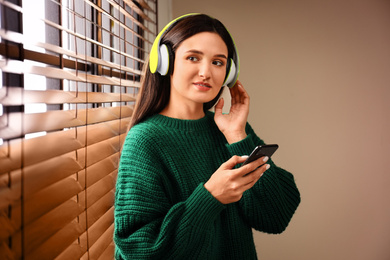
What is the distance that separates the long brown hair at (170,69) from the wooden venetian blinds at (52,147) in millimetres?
121

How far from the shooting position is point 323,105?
2262 millimetres

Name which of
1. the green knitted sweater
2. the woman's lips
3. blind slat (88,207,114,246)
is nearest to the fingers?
the green knitted sweater

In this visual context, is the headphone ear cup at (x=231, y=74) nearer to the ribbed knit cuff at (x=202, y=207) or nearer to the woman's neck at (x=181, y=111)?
the woman's neck at (x=181, y=111)

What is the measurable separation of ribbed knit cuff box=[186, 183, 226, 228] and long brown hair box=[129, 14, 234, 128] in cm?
35

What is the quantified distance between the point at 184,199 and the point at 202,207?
0.10m

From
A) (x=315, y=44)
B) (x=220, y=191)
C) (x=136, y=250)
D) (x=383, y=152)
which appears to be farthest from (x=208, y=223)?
(x=383, y=152)

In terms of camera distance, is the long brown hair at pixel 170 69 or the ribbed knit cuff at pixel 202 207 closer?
the ribbed knit cuff at pixel 202 207

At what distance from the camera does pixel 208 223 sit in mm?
871

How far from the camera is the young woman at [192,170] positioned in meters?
0.85

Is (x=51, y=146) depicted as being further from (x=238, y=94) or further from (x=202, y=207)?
(x=238, y=94)

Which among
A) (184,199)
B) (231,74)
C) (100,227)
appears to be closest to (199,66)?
(231,74)

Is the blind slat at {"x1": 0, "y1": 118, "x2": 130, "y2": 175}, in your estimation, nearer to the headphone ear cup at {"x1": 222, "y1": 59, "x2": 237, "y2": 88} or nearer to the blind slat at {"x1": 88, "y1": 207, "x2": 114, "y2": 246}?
the blind slat at {"x1": 88, "y1": 207, "x2": 114, "y2": 246}

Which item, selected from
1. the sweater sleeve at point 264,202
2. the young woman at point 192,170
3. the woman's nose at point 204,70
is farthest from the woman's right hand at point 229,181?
the woman's nose at point 204,70

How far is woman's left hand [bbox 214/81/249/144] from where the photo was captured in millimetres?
1092
